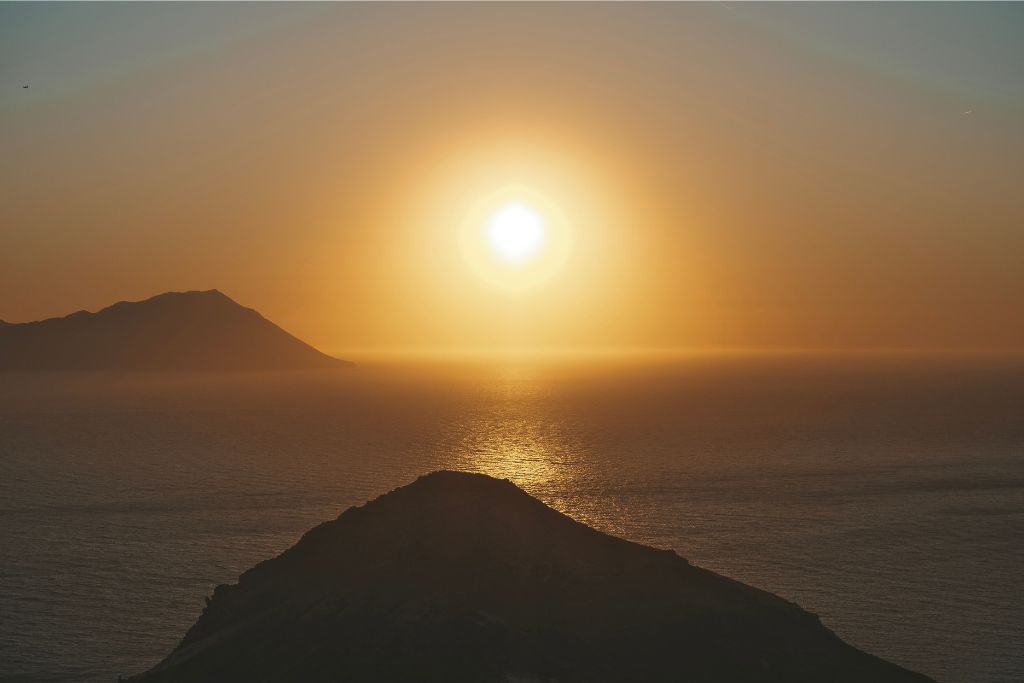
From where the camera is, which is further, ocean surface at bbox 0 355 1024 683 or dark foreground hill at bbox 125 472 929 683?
ocean surface at bbox 0 355 1024 683

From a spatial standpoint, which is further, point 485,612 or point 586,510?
point 586,510

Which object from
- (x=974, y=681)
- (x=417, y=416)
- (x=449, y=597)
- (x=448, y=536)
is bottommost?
(x=974, y=681)

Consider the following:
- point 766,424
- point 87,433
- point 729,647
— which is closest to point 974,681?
point 729,647

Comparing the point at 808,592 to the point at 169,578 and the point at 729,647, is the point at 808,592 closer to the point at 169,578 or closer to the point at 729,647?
the point at 729,647

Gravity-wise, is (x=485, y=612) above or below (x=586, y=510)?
below
